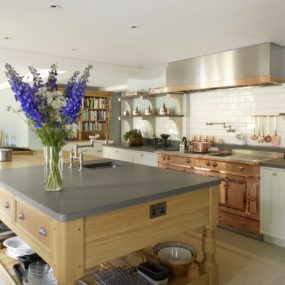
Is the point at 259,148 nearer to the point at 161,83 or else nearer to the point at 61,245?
Answer: the point at 161,83

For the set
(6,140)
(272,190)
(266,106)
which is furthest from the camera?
(6,140)

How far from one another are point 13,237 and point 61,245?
4.66 feet

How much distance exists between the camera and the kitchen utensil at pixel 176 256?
2154mm

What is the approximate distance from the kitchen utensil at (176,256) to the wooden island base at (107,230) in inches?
3.7

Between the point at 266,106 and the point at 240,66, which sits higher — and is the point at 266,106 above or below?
below

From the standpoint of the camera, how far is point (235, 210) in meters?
3.69

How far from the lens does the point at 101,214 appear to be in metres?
1.55

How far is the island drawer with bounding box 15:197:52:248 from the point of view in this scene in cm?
156

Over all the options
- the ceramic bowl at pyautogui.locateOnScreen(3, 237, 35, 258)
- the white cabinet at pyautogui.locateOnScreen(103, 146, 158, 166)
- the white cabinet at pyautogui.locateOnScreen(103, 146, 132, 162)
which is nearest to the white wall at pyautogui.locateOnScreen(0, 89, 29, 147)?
the white cabinet at pyautogui.locateOnScreen(103, 146, 132, 162)

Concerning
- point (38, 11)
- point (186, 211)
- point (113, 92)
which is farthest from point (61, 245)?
point (113, 92)

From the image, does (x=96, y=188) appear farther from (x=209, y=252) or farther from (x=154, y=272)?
(x=209, y=252)

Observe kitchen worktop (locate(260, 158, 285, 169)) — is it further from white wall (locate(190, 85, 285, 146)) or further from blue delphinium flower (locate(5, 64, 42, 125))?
blue delphinium flower (locate(5, 64, 42, 125))

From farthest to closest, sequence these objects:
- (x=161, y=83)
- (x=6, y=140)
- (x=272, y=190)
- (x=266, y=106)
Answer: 1. (x=6, y=140)
2. (x=161, y=83)
3. (x=266, y=106)
4. (x=272, y=190)

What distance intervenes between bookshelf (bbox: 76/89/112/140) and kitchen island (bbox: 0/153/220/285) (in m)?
5.81
